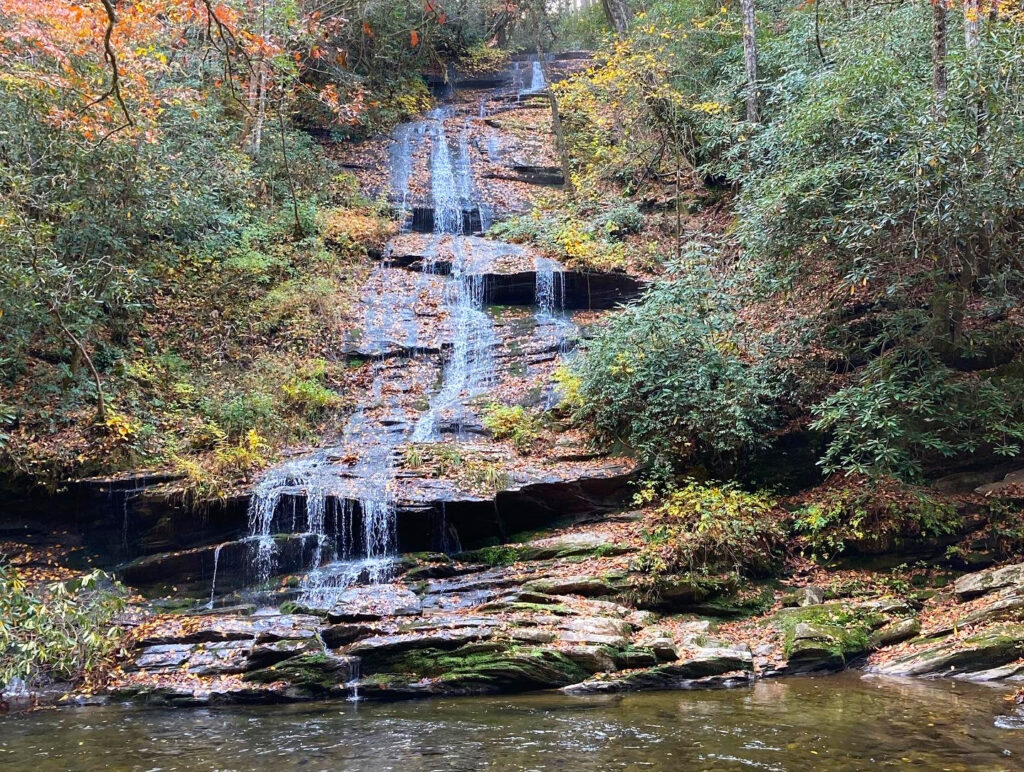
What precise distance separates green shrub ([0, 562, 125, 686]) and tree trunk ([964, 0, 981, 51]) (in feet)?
41.5

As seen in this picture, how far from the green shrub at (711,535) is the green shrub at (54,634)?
6.41 meters

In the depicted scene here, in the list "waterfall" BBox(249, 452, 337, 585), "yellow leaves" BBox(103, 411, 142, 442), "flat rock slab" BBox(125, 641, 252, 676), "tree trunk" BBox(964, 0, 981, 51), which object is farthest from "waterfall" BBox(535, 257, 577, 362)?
"flat rock slab" BBox(125, 641, 252, 676)

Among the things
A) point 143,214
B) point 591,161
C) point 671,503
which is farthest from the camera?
point 591,161

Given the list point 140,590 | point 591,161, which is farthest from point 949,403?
point 591,161

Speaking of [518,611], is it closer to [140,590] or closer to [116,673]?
[116,673]

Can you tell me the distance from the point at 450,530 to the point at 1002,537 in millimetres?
7305

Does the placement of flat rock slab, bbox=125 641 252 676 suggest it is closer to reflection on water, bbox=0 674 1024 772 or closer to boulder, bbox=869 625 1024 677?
reflection on water, bbox=0 674 1024 772

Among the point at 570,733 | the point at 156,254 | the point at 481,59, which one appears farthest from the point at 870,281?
the point at 481,59

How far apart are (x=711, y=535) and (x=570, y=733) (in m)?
4.15

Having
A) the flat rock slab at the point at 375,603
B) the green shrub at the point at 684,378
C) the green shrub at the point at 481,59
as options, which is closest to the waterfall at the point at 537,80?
the green shrub at the point at 481,59

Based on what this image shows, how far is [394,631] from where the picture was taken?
859 cm

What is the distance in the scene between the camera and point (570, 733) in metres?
6.22

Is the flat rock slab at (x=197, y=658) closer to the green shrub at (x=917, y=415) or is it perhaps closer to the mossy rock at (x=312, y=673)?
the mossy rock at (x=312, y=673)

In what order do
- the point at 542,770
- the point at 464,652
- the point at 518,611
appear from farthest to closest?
1. the point at 518,611
2. the point at 464,652
3. the point at 542,770
